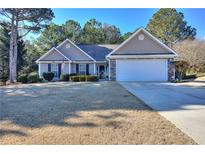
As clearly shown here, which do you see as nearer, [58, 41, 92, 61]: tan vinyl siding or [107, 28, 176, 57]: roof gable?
[107, 28, 176, 57]: roof gable

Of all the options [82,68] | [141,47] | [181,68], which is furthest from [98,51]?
[181,68]

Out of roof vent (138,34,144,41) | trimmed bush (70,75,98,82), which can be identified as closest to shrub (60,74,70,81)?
trimmed bush (70,75,98,82)

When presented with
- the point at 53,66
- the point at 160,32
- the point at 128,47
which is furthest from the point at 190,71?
the point at 53,66

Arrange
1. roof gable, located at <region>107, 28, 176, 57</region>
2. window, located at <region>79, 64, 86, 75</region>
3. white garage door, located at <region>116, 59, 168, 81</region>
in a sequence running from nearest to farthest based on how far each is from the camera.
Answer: white garage door, located at <region>116, 59, 168, 81</region> < roof gable, located at <region>107, 28, 176, 57</region> < window, located at <region>79, 64, 86, 75</region>

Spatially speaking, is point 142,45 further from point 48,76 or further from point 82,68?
point 48,76

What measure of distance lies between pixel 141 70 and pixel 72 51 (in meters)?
8.74

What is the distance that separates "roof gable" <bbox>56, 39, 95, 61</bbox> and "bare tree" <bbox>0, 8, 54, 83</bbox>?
3.45 m

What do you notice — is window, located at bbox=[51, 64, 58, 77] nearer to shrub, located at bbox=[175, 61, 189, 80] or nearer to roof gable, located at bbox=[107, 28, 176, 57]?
roof gable, located at bbox=[107, 28, 176, 57]

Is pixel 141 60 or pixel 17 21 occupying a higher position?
pixel 17 21

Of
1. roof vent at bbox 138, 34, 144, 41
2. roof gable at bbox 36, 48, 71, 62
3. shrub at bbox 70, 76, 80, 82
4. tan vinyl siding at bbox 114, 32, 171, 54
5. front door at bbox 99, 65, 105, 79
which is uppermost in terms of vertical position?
roof vent at bbox 138, 34, 144, 41

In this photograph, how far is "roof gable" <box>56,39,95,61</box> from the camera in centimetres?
2862

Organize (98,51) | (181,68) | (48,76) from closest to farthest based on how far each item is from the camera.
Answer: (48,76), (98,51), (181,68)

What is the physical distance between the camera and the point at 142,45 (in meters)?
24.1

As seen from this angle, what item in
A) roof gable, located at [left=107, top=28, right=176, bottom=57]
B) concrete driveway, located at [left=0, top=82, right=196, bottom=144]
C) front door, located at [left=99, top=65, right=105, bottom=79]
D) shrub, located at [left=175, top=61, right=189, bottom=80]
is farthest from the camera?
front door, located at [left=99, top=65, right=105, bottom=79]
